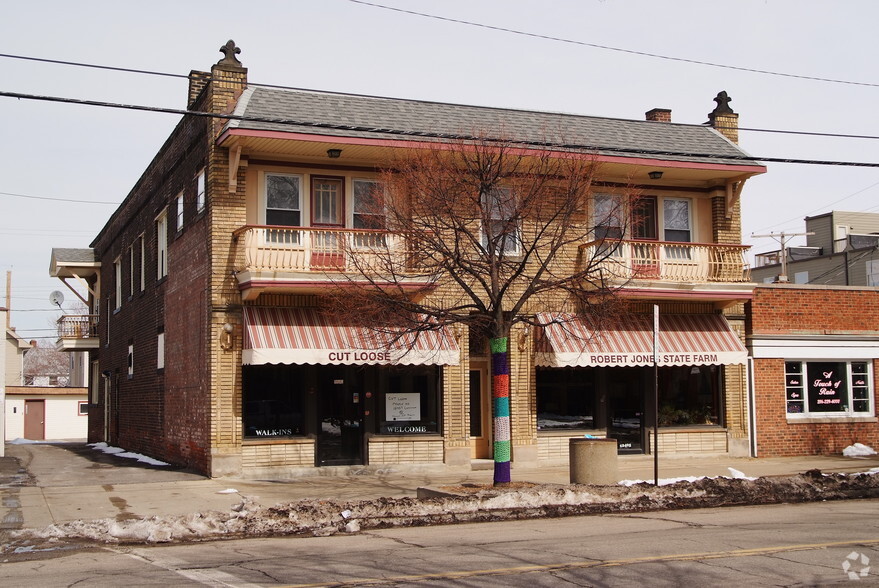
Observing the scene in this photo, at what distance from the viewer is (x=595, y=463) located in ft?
52.4

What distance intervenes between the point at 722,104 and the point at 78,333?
24.9 metres

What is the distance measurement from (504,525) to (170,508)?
574 cm

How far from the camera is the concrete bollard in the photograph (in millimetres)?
15984

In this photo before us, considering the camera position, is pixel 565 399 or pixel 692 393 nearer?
pixel 565 399

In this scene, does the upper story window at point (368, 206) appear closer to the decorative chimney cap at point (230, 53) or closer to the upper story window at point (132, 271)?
the decorative chimney cap at point (230, 53)

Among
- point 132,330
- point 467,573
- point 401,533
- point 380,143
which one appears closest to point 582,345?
point 380,143

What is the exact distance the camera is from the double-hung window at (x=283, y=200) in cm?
1980

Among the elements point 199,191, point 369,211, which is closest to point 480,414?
point 369,211

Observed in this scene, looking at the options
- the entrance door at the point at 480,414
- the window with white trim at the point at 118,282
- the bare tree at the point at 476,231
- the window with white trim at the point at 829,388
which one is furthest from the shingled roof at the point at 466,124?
the window with white trim at the point at 118,282

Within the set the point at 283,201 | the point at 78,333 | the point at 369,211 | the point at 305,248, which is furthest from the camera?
the point at 78,333

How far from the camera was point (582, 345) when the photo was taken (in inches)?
798

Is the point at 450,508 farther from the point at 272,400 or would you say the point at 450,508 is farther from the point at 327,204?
the point at 327,204

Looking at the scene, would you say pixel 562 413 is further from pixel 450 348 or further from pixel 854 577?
pixel 854 577

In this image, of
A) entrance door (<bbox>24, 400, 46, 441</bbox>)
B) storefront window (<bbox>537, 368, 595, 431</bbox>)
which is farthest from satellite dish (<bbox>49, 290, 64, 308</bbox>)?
storefront window (<bbox>537, 368, 595, 431</bbox>)
